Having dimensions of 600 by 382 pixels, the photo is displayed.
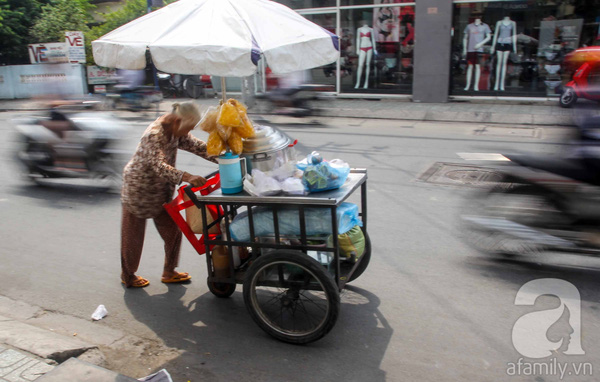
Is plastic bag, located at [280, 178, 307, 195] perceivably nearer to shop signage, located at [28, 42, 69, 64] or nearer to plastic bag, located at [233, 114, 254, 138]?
plastic bag, located at [233, 114, 254, 138]

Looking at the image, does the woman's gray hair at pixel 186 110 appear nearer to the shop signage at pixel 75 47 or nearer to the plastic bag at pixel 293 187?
the plastic bag at pixel 293 187

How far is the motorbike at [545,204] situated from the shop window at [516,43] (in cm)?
956

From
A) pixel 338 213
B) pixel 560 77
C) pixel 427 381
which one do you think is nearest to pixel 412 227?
pixel 338 213

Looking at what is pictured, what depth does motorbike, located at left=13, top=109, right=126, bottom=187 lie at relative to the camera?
285 inches

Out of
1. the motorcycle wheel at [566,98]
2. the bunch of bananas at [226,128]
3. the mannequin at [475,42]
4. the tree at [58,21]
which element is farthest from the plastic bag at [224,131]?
the tree at [58,21]

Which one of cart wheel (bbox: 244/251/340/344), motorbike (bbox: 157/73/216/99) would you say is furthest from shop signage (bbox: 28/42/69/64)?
cart wheel (bbox: 244/251/340/344)

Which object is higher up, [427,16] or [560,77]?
[427,16]

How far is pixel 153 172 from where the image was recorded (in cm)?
404

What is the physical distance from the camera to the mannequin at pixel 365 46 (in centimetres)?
1562

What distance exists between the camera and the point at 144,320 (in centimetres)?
394

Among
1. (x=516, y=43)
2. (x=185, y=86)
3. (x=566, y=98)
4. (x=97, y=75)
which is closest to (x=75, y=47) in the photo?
(x=97, y=75)

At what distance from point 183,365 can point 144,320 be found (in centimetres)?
75

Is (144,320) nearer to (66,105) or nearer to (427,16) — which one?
(66,105)

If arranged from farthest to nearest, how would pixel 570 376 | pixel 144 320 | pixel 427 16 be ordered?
pixel 427 16, pixel 144 320, pixel 570 376
